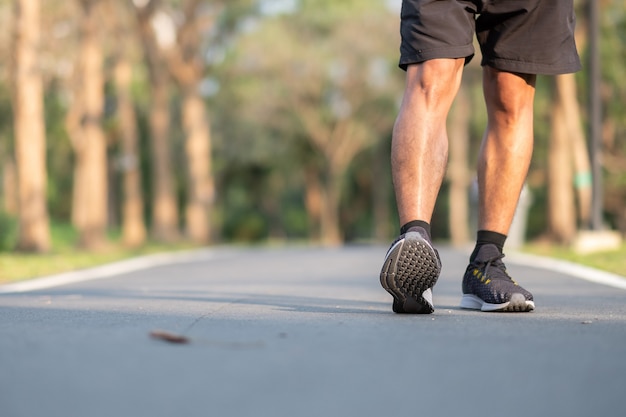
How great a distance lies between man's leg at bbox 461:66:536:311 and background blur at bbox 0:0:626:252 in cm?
1167

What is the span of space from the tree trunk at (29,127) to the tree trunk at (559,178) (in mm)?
10898

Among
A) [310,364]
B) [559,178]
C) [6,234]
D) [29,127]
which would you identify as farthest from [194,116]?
[310,364]

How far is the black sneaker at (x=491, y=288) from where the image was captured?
154 inches

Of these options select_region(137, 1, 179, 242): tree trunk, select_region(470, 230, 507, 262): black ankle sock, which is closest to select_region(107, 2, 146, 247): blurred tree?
select_region(137, 1, 179, 242): tree trunk

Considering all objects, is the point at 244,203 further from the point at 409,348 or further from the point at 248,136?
the point at 409,348

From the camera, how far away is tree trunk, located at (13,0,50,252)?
16938 mm

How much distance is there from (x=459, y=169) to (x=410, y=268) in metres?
36.5

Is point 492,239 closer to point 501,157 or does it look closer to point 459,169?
point 501,157

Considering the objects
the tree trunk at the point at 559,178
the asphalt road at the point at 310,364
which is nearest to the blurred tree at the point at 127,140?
the tree trunk at the point at 559,178

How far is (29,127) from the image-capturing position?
1709 centimetres

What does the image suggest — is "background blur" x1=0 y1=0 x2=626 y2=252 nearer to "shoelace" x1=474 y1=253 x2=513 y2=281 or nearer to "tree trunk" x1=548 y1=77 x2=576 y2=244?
"tree trunk" x1=548 y1=77 x2=576 y2=244

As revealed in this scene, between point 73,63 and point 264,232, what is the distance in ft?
79.5

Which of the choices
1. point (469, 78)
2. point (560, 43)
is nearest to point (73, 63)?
point (469, 78)

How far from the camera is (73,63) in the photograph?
105ft
